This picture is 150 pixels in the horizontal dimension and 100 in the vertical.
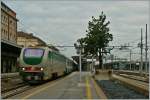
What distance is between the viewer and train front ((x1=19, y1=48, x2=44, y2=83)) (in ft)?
110

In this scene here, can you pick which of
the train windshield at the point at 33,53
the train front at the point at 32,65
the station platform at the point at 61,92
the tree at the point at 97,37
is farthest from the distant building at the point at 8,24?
the station platform at the point at 61,92

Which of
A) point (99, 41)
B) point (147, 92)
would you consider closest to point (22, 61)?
point (147, 92)

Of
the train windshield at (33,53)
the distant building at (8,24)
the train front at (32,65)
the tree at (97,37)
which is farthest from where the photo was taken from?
the distant building at (8,24)

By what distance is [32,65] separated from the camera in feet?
111

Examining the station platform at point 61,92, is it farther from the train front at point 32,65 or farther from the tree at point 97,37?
the tree at point 97,37

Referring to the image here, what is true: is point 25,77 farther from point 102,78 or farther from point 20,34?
point 20,34

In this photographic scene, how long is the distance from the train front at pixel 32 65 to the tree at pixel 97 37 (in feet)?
80.0

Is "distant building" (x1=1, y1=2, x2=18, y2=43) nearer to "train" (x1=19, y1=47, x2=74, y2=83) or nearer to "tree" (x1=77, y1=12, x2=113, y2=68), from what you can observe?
"tree" (x1=77, y1=12, x2=113, y2=68)

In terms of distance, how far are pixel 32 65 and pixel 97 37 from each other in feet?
83.4

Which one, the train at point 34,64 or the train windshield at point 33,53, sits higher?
the train windshield at point 33,53

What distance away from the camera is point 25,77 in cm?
3338

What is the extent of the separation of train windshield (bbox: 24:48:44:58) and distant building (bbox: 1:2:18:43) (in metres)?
55.8

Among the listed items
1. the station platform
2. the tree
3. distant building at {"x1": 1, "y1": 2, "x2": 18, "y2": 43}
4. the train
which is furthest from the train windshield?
distant building at {"x1": 1, "y1": 2, "x2": 18, "y2": 43}

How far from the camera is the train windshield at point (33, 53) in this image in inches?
1356
